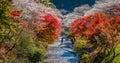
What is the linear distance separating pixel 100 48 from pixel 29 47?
355 inches

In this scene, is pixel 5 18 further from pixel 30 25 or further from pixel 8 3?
pixel 30 25

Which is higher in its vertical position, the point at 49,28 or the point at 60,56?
the point at 49,28

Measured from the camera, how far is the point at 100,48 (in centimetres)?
4241

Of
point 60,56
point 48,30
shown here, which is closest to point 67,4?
point 60,56

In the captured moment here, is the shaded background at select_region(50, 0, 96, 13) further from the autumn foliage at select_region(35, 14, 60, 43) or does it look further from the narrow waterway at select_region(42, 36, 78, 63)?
the autumn foliage at select_region(35, 14, 60, 43)

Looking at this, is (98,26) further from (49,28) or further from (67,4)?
(67,4)

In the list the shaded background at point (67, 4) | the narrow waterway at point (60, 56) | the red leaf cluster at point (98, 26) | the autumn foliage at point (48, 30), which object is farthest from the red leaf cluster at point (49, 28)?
the shaded background at point (67, 4)

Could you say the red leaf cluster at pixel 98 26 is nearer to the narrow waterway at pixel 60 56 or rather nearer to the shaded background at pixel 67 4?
the narrow waterway at pixel 60 56

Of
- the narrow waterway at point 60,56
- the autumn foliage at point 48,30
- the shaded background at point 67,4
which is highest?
the autumn foliage at point 48,30

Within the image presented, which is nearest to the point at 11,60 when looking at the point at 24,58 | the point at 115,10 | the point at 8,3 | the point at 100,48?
the point at 24,58

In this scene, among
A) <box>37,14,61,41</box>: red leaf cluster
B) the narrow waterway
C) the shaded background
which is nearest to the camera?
<box>37,14,61,41</box>: red leaf cluster

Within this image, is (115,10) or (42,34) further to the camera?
(115,10)

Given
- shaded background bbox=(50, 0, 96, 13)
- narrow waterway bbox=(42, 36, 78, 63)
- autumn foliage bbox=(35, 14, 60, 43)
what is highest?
autumn foliage bbox=(35, 14, 60, 43)

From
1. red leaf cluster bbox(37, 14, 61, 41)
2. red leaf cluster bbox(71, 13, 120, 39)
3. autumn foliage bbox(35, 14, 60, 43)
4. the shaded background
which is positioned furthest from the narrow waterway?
the shaded background
